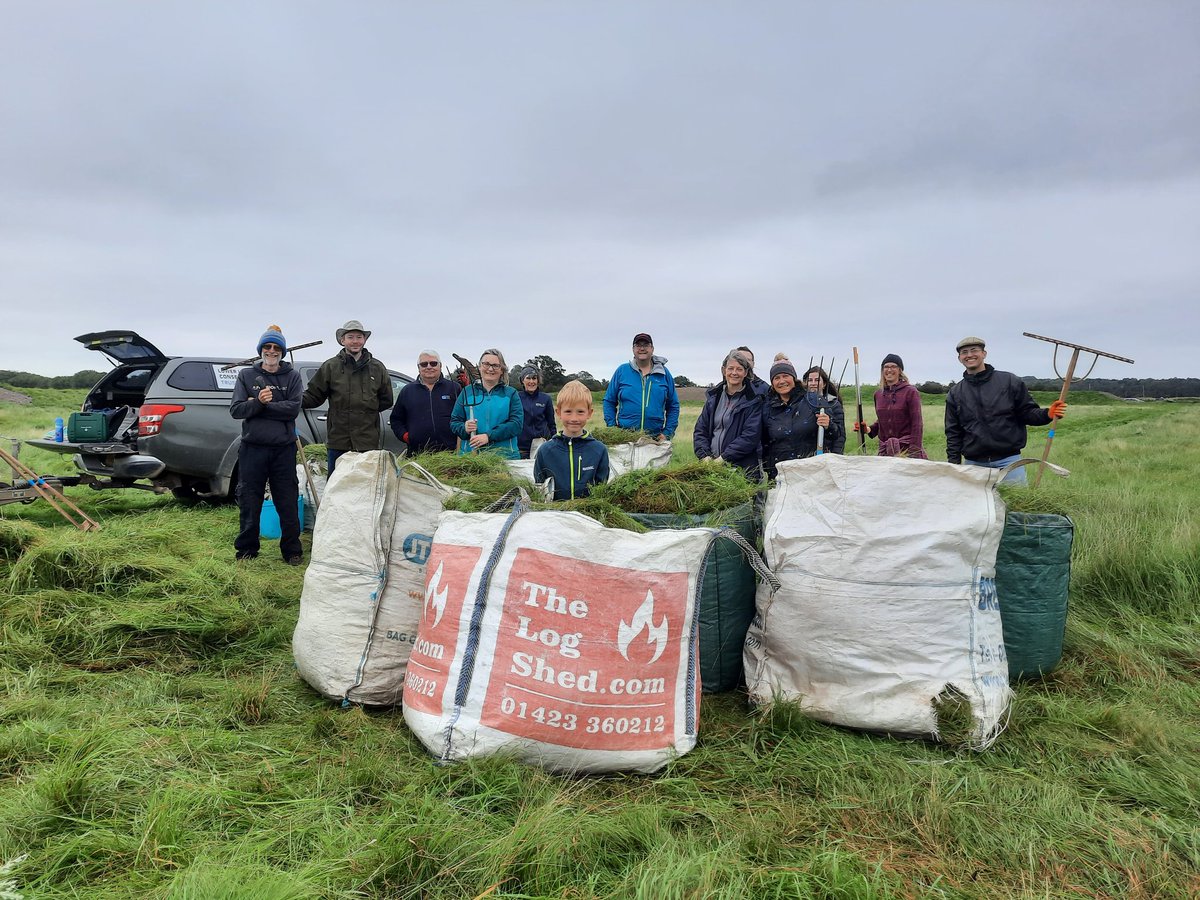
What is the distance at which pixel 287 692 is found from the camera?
2934 millimetres

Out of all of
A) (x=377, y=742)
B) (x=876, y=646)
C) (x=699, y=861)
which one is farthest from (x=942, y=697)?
(x=377, y=742)

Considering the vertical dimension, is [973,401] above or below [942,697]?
above

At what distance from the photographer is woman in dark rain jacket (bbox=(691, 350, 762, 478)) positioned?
474 cm

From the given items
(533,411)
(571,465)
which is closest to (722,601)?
(571,465)

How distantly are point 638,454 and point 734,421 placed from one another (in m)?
1.04

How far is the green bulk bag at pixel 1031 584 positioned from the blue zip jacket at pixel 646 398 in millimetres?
3530

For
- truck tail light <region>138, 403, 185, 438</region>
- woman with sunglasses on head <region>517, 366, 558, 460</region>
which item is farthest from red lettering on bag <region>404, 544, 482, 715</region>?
truck tail light <region>138, 403, 185, 438</region>

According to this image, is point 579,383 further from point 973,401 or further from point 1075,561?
point 1075,561

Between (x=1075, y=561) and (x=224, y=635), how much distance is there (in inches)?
204

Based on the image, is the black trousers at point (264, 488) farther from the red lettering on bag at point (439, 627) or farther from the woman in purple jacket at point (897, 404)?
the woman in purple jacket at point (897, 404)

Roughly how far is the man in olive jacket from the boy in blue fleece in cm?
253

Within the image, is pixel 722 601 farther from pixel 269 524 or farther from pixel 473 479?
pixel 269 524

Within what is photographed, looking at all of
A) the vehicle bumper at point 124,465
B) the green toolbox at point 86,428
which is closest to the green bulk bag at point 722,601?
the vehicle bumper at point 124,465

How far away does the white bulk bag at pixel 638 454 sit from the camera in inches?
225
